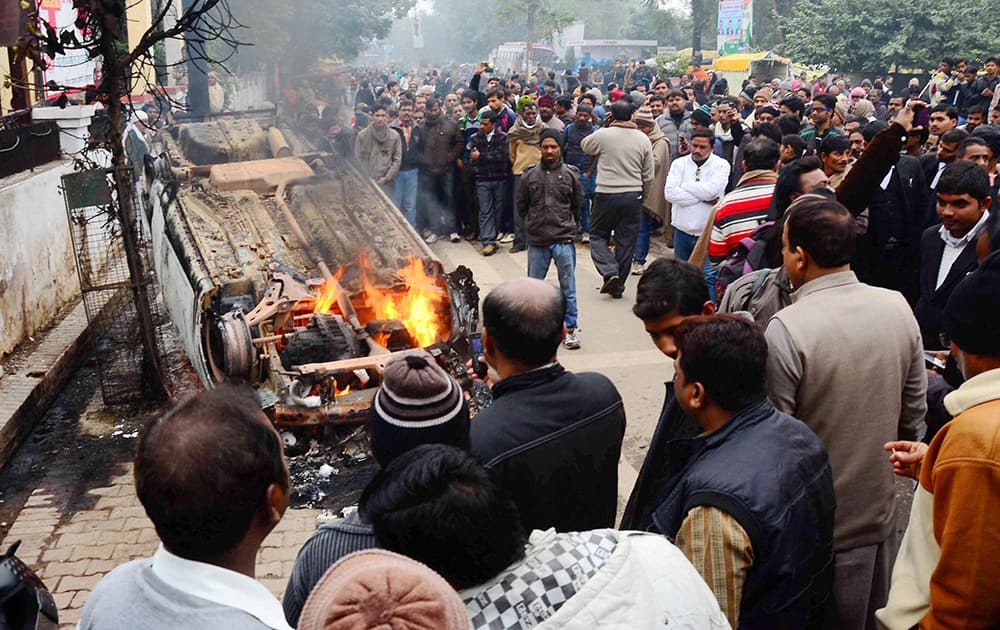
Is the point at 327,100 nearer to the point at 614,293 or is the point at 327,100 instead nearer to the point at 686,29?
the point at 614,293

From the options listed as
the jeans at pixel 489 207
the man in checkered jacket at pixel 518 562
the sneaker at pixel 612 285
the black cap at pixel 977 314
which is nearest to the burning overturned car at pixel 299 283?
the jeans at pixel 489 207

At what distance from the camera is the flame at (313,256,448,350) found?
7195 mm

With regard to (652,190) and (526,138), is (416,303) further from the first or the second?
(526,138)

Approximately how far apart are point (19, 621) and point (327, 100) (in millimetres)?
17122

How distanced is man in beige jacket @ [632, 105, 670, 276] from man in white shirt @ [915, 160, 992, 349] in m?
5.29

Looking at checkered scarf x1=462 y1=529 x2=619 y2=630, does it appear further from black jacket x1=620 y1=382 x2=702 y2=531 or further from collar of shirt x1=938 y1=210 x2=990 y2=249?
collar of shirt x1=938 y1=210 x2=990 y2=249

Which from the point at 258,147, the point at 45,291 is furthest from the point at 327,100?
the point at 45,291

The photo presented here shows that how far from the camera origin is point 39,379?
285 inches

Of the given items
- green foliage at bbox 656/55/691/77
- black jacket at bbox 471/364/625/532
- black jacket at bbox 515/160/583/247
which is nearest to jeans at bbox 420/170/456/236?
black jacket at bbox 515/160/583/247

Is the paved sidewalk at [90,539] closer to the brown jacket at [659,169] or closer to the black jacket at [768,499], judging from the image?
the black jacket at [768,499]

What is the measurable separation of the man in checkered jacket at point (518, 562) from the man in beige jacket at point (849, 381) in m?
1.49

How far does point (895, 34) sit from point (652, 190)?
1838cm

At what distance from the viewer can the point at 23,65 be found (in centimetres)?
1150

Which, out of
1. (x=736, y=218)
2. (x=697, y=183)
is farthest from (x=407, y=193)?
(x=736, y=218)
